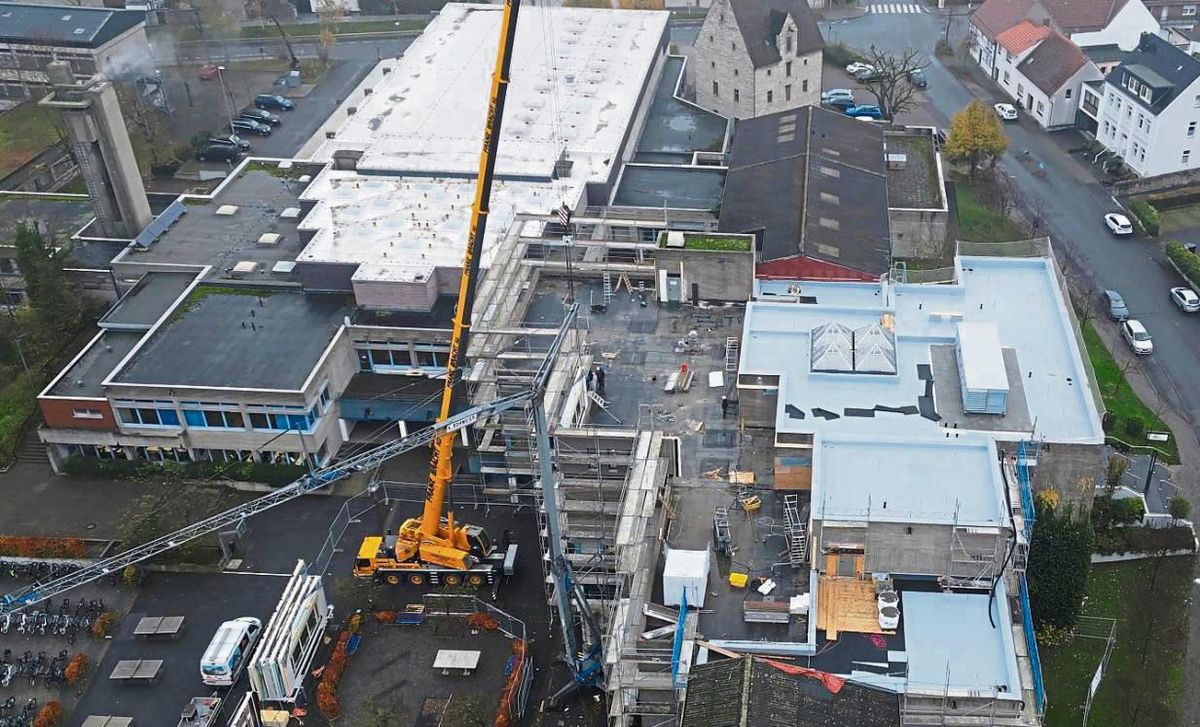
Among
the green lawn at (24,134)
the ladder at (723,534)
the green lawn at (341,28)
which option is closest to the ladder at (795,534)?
the ladder at (723,534)

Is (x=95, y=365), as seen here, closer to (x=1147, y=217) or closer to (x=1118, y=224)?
(x=1118, y=224)

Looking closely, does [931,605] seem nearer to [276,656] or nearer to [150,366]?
[276,656]

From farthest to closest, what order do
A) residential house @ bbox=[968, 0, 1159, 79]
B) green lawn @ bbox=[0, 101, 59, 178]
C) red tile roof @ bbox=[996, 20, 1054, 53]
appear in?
residential house @ bbox=[968, 0, 1159, 79], red tile roof @ bbox=[996, 20, 1054, 53], green lawn @ bbox=[0, 101, 59, 178]

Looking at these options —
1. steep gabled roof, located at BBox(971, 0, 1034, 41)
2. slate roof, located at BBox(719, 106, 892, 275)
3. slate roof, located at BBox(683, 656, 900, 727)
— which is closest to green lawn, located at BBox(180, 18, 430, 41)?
steep gabled roof, located at BBox(971, 0, 1034, 41)

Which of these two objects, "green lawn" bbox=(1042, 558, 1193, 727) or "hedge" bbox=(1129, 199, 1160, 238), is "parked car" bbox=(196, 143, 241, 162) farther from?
"green lawn" bbox=(1042, 558, 1193, 727)

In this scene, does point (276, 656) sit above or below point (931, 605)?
below

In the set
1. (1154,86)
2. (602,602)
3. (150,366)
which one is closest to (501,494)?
(602,602)

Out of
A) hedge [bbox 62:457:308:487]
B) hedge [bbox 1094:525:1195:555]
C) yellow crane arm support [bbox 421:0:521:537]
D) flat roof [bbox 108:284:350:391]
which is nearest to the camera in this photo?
yellow crane arm support [bbox 421:0:521:537]
